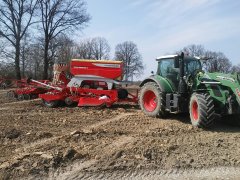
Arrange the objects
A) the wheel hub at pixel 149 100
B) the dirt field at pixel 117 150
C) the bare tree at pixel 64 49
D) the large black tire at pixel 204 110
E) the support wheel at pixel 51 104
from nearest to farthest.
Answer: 1. the dirt field at pixel 117 150
2. the large black tire at pixel 204 110
3. the wheel hub at pixel 149 100
4. the support wheel at pixel 51 104
5. the bare tree at pixel 64 49

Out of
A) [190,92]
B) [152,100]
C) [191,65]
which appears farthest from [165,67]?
[190,92]

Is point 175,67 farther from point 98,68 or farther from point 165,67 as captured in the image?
point 98,68

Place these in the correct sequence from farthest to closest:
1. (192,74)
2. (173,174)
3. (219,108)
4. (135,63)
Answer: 1. (135,63)
2. (192,74)
3. (219,108)
4. (173,174)

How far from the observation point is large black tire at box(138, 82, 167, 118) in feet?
36.8

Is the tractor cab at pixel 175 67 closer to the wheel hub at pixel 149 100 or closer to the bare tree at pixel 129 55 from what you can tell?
the wheel hub at pixel 149 100

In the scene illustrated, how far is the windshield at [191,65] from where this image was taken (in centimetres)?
1089

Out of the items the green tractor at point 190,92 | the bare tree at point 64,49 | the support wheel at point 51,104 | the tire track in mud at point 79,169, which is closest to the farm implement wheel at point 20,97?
the support wheel at point 51,104

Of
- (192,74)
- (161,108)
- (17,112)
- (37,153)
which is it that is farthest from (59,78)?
(37,153)

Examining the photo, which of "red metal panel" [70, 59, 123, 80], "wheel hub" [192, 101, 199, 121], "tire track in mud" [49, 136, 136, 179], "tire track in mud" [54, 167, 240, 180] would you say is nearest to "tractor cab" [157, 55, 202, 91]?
"wheel hub" [192, 101, 199, 121]

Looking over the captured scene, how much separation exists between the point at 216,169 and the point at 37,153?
3107 mm

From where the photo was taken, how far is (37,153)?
6.77 m

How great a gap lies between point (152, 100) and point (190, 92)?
2071 mm

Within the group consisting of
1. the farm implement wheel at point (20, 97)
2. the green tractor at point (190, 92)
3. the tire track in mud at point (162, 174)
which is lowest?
the tire track in mud at point (162, 174)

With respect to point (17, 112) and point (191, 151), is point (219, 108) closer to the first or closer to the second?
point (191, 151)
